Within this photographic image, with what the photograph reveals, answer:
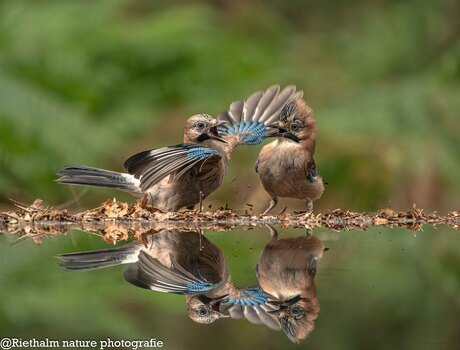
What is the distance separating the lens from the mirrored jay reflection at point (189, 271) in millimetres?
3201

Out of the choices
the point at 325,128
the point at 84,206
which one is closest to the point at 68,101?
the point at 84,206

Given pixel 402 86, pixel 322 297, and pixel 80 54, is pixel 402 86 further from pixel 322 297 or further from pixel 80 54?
pixel 322 297

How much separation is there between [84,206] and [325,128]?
276 cm

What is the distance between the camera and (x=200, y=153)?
6016 mm

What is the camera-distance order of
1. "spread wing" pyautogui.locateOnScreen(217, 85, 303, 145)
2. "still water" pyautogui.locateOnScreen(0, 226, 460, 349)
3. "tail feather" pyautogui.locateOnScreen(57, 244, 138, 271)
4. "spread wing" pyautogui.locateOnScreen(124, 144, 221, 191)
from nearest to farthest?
"still water" pyautogui.locateOnScreen(0, 226, 460, 349) → "tail feather" pyautogui.locateOnScreen(57, 244, 138, 271) → "spread wing" pyautogui.locateOnScreen(124, 144, 221, 191) → "spread wing" pyautogui.locateOnScreen(217, 85, 303, 145)

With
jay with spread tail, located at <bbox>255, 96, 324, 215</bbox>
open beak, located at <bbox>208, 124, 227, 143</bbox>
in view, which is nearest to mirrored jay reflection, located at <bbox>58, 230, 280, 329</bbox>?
jay with spread tail, located at <bbox>255, 96, 324, 215</bbox>

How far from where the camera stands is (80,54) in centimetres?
1011

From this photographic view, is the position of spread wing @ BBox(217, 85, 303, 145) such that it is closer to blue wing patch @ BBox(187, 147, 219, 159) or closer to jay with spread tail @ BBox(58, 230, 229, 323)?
blue wing patch @ BBox(187, 147, 219, 159)

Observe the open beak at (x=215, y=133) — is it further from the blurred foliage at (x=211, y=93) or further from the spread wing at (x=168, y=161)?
the blurred foliage at (x=211, y=93)

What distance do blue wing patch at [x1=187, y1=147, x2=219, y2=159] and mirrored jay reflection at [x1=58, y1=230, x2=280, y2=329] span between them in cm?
58

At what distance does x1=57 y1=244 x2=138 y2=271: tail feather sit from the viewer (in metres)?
4.34

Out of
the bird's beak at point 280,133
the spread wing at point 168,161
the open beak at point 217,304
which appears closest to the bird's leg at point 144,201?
the spread wing at point 168,161

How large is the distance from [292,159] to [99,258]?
2.26m

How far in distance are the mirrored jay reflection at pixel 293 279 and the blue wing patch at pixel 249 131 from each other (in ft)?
3.89
